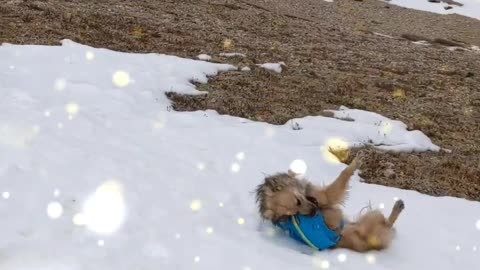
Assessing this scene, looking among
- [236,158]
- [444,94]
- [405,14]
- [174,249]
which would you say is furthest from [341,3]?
[174,249]

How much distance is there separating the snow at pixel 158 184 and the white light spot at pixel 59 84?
0.08 metres

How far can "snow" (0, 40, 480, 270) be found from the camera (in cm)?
566

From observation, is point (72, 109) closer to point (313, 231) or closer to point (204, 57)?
point (313, 231)

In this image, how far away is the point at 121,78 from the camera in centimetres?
1236

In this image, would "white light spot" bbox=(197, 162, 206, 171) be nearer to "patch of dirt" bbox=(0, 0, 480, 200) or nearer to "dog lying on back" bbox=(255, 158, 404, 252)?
"dog lying on back" bbox=(255, 158, 404, 252)

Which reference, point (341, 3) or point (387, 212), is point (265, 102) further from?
point (341, 3)

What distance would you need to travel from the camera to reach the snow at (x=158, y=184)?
566cm

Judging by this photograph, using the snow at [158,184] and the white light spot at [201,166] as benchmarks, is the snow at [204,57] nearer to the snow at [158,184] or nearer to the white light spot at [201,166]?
the snow at [158,184]

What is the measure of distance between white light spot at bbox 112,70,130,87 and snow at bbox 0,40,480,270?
83 mm

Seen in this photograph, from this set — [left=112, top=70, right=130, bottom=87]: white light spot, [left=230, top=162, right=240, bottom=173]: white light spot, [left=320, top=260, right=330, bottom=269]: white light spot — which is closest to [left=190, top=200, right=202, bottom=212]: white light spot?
[left=230, top=162, right=240, bottom=173]: white light spot

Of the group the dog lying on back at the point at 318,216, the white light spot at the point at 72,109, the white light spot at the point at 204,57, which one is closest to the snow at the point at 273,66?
the white light spot at the point at 204,57

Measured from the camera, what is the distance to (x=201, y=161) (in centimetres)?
839

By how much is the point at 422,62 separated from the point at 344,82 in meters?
6.72

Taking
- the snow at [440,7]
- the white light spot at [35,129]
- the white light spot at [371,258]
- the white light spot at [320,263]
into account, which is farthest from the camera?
the snow at [440,7]
